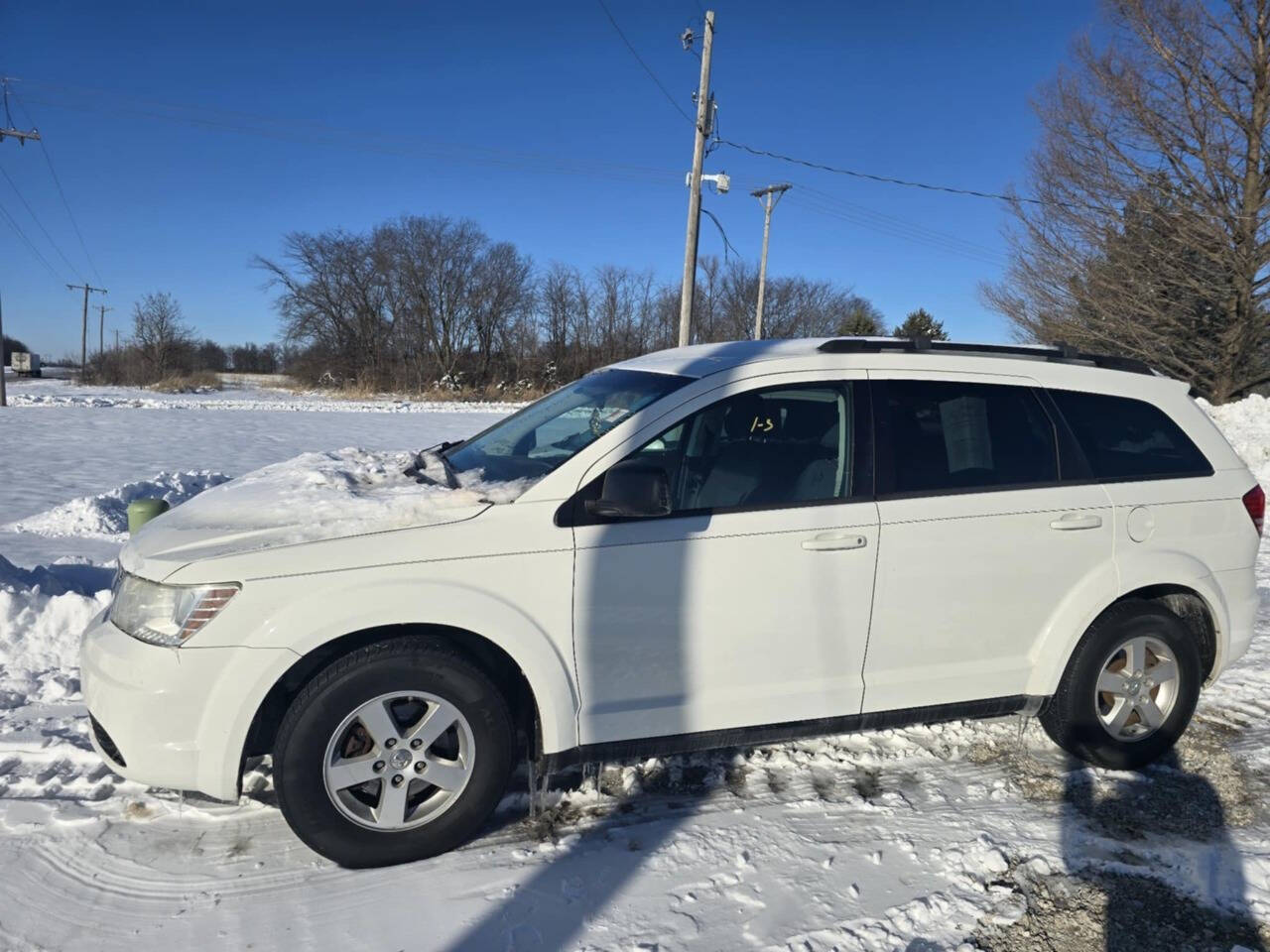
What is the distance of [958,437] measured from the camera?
11.6 ft

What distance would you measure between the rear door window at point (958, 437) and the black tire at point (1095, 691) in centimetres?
74

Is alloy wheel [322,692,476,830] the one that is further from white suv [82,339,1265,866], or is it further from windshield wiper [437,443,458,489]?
windshield wiper [437,443,458,489]

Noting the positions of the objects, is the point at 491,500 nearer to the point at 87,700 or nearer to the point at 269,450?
the point at 87,700

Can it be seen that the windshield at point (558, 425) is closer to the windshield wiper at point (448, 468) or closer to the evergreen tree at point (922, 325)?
the windshield wiper at point (448, 468)

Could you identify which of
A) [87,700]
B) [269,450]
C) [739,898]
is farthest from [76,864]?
[269,450]

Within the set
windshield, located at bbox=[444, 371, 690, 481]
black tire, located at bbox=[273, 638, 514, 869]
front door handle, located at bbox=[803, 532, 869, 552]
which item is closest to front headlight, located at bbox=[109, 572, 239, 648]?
black tire, located at bbox=[273, 638, 514, 869]

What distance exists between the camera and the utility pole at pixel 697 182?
17.5 metres

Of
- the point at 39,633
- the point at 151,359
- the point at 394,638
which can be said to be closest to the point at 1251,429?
the point at 394,638

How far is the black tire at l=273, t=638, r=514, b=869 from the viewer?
2721 mm

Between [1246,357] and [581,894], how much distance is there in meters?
23.0

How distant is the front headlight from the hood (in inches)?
2.8

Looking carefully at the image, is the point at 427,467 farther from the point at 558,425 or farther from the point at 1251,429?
the point at 1251,429

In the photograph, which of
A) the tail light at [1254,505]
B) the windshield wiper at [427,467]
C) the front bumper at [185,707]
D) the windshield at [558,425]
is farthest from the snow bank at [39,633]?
the tail light at [1254,505]

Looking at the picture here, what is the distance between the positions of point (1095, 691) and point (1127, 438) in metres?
1.16
